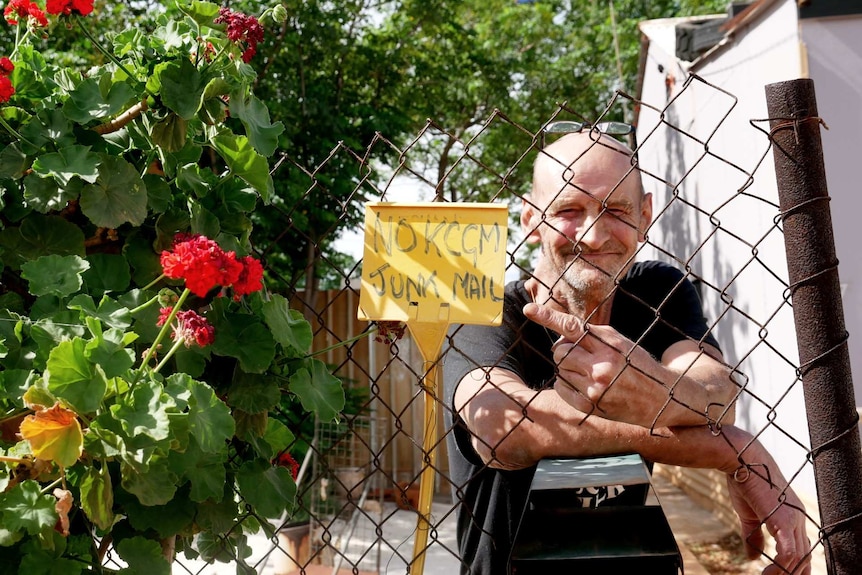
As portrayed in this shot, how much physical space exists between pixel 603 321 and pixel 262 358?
87 centimetres

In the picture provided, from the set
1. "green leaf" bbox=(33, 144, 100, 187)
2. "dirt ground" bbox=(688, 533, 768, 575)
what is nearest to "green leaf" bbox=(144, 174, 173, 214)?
"green leaf" bbox=(33, 144, 100, 187)

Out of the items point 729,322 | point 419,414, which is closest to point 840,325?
point 729,322

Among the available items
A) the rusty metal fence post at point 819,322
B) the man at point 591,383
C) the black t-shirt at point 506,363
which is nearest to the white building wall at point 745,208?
the black t-shirt at point 506,363

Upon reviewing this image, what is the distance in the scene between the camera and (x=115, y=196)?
120 centimetres

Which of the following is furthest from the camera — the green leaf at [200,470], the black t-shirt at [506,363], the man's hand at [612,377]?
the black t-shirt at [506,363]

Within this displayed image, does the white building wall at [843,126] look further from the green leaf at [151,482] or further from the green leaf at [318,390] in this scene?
the green leaf at [151,482]

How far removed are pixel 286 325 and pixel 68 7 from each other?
23.0 inches

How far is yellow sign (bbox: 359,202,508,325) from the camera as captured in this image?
135 centimetres

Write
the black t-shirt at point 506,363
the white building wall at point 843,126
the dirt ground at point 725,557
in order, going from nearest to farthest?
the black t-shirt at point 506,363 → the white building wall at point 843,126 → the dirt ground at point 725,557

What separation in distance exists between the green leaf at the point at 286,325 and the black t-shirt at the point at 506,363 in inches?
14.4

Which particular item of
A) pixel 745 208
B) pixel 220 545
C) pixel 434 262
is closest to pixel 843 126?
pixel 745 208

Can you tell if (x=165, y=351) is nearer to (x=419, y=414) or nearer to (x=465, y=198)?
(x=419, y=414)

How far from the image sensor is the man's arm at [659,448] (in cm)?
136

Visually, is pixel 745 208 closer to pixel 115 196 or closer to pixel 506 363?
pixel 506 363
